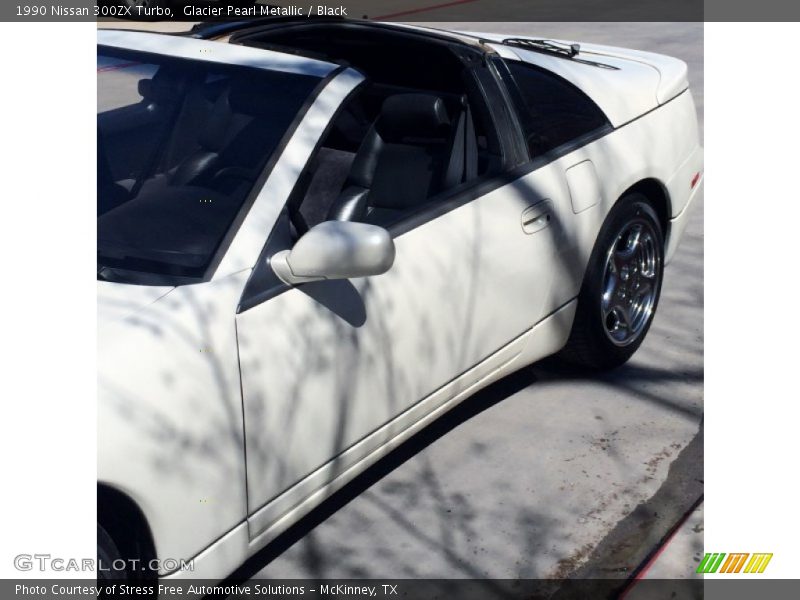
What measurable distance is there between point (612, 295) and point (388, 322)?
5.65ft

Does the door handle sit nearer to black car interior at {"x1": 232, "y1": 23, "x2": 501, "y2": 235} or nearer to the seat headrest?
black car interior at {"x1": 232, "y1": 23, "x2": 501, "y2": 235}

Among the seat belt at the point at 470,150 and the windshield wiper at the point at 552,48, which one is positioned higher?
the windshield wiper at the point at 552,48

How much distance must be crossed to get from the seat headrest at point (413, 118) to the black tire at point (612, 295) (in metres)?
0.85

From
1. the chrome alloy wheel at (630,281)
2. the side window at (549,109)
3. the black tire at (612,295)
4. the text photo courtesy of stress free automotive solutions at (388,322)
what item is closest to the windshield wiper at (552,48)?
the text photo courtesy of stress free automotive solutions at (388,322)

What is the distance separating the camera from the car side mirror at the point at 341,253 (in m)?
3.07

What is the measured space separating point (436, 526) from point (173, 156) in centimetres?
158

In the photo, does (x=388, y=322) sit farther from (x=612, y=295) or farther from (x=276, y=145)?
(x=612, y=295)

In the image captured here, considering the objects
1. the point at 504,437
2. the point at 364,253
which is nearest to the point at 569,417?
the point at 504,437

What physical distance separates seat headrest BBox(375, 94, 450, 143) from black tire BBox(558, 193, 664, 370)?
0.85m

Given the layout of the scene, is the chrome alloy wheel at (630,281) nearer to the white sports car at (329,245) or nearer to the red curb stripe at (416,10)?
the white sports car at (329,245)

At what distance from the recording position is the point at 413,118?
170 inches

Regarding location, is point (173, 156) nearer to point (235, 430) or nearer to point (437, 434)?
point (235, 430)

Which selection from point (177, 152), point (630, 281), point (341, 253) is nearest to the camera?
point (341, 253)

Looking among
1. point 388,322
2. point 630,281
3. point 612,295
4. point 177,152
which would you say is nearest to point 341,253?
point 388,322
